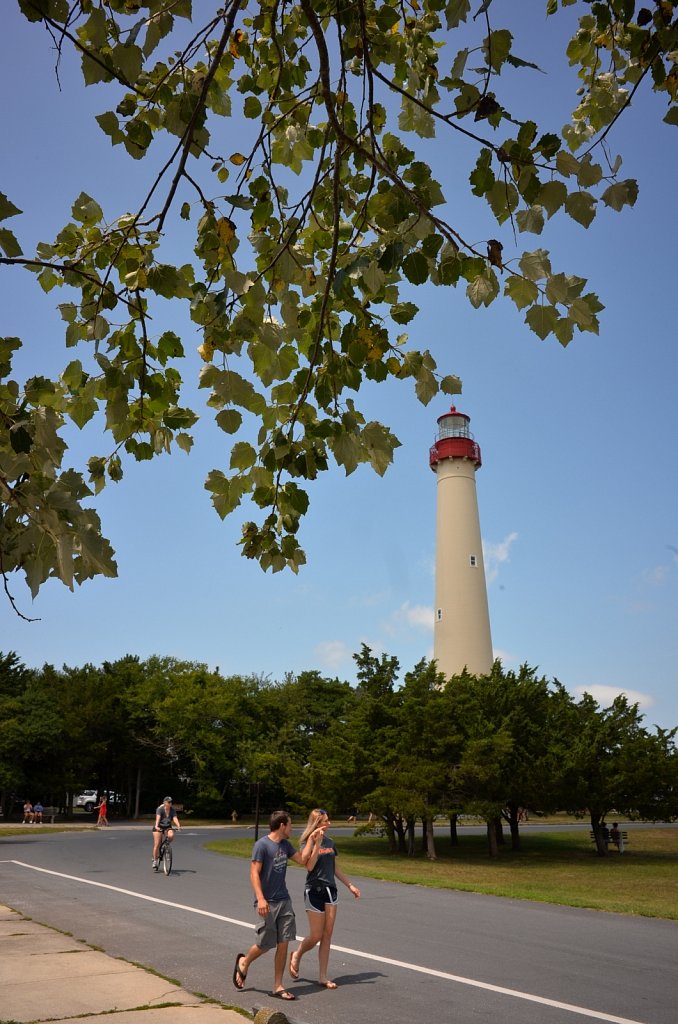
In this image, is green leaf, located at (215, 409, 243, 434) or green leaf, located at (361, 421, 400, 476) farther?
green leaf, located at (361, 421, 400, 476)

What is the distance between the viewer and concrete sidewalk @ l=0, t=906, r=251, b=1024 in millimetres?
6375

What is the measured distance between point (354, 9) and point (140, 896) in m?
14.8

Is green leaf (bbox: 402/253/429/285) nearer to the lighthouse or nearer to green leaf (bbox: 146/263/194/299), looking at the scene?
green leaf (bbox: 146/263/194/299)

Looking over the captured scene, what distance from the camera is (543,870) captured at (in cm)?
2353

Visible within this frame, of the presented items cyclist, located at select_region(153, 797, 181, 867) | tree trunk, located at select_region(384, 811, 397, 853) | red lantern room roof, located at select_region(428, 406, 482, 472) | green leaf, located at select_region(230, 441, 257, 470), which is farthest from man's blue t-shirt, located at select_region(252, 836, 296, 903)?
red lantern room roof, located at select_region(428, 406, 482, 472)

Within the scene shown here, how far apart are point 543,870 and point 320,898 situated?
17.6 metres

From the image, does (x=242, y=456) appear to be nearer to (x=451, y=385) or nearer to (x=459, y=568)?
(x=451, y=385)

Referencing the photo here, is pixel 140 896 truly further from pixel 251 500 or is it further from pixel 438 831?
pixel 438 831

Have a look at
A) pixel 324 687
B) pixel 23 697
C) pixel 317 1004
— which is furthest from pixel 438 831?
pixel 317 1004

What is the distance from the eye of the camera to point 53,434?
131 inches

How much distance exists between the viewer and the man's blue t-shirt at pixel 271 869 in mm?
7957

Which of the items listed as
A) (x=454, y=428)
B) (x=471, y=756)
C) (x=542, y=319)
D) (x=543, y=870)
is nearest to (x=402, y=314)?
(x=542, y=319)

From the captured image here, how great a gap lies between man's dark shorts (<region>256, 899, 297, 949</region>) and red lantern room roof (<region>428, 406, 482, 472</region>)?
137 feet

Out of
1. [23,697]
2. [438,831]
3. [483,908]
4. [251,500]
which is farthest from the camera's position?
[23,697]
